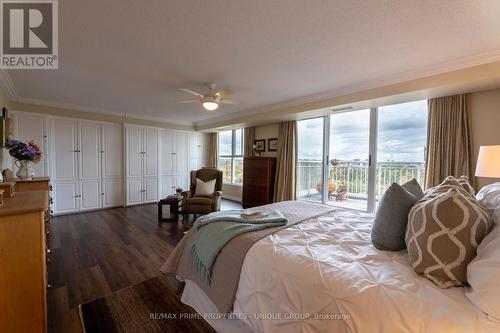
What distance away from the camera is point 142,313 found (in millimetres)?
1745

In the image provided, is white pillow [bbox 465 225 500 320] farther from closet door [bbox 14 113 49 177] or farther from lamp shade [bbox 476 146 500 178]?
closet door [bbox 14 113 49 177]

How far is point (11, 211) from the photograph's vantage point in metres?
1.16

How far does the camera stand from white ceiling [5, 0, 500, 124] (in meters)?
1.65

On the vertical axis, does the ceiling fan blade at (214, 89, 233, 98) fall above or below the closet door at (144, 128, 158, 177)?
above

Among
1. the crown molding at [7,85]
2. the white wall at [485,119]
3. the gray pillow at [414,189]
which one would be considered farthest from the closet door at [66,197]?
the white wall at [485,119]

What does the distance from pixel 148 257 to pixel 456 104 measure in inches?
175

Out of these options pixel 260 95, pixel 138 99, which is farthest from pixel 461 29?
pixel 138 99

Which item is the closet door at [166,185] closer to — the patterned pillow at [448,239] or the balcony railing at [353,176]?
the balcony railing at [353,176]

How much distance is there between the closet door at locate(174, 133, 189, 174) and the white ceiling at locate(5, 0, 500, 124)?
2851mm

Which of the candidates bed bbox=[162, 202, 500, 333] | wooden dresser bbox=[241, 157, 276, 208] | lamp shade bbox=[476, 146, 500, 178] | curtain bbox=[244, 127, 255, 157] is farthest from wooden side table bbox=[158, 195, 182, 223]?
lamp shade bbox=[476, 146, 500, 178]

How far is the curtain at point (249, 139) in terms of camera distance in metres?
5.81

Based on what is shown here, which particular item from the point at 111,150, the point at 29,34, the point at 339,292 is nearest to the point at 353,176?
the point at 339,292

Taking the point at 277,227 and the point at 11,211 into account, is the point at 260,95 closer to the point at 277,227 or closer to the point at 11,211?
the point at 277,227

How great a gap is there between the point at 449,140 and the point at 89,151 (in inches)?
257
